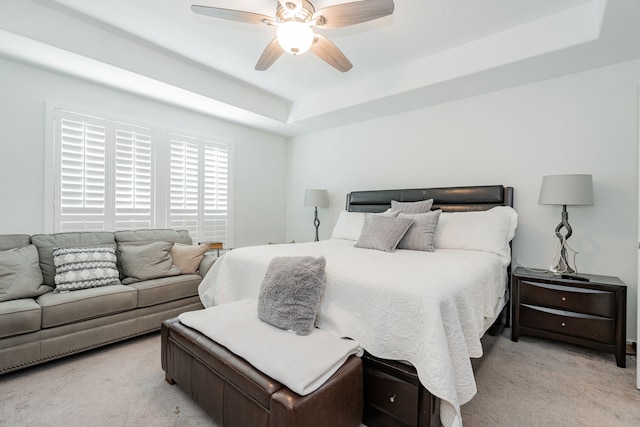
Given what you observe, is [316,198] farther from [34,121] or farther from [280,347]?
[34,121]

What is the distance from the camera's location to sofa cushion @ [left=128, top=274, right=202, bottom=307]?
2739 millimetres

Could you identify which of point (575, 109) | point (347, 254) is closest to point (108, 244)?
point (347, 254)

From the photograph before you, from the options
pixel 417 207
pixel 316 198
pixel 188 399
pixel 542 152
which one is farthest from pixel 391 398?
pixel 316 198

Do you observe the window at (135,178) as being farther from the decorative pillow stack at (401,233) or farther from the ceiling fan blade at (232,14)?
the decorative pillow stack at (401,233)

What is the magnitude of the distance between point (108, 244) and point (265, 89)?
2.59 m

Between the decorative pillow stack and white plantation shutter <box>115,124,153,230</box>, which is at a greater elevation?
white plantation shutter <box>115,124,153,230</box>

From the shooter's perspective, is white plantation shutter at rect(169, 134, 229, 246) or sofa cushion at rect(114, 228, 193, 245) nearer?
sofa cushion at rect(114, 228, 193, 245)

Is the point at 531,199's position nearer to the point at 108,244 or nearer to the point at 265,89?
the point at 265,89

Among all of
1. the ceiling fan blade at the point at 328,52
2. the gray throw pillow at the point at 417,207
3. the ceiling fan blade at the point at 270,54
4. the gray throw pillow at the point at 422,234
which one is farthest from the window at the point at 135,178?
the gray throw pillow at the point at 422,234

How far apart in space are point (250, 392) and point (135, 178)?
3.14 m

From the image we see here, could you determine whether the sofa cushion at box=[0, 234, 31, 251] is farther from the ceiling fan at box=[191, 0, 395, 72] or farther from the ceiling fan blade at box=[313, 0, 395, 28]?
the ceiling fan blade at box=[313, 0, 395, 28]

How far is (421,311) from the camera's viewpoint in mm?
1476

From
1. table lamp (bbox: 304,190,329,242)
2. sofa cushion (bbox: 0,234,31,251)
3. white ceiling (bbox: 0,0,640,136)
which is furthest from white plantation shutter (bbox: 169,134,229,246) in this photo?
sofa cushion (bbox: 0,234,31,251)

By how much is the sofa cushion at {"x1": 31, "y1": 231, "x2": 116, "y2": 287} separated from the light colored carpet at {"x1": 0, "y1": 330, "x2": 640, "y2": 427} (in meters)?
0.79
